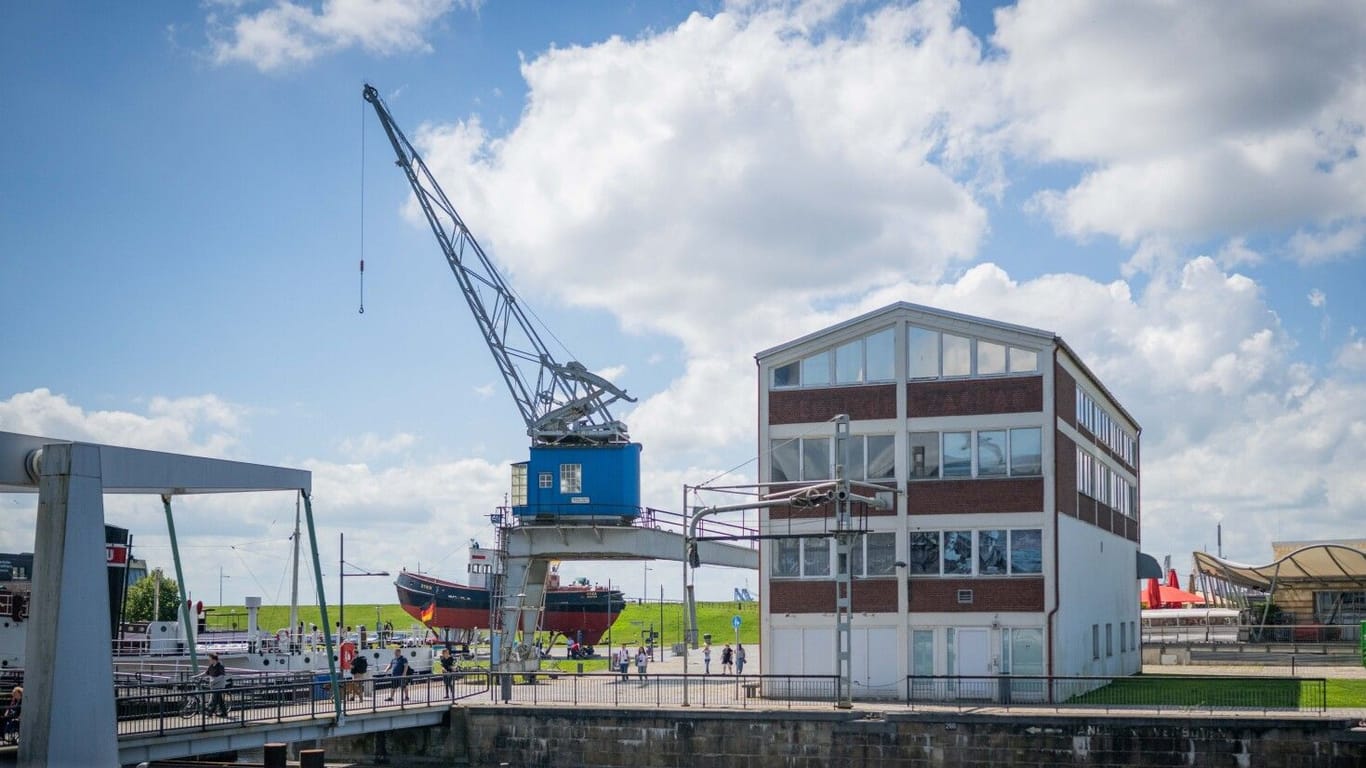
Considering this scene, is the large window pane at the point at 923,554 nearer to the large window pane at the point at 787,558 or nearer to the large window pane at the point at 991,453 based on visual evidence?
the large window pane at the point at 991,453

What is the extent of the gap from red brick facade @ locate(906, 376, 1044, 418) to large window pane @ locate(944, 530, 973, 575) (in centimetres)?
370

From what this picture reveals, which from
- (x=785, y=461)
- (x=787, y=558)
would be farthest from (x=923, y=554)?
(x=785, y=461)

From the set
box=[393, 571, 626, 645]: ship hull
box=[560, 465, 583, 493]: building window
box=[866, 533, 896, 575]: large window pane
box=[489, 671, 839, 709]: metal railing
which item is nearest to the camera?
box=[489, 671, 839, 709]: metal railing

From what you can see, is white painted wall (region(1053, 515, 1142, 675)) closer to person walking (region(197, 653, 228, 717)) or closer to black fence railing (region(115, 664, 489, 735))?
black fence railing (region(115, 664, 489, 735))

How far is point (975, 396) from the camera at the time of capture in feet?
148

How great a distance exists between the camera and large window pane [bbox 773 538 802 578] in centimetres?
4612

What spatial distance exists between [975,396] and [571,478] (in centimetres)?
1764

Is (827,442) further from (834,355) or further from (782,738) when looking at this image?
(782,738)

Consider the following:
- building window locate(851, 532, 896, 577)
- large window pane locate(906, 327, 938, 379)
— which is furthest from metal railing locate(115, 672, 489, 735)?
large window pane locate(906, 327, 938, 379)

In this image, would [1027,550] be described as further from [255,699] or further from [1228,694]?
[255,699]

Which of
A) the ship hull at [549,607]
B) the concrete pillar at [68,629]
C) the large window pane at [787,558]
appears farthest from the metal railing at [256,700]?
the ship hull at [549,607]

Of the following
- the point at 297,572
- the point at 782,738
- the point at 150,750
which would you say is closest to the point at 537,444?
the point at 297,572

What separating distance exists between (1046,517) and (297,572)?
3610cm

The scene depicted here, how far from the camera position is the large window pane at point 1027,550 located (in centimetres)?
4409
